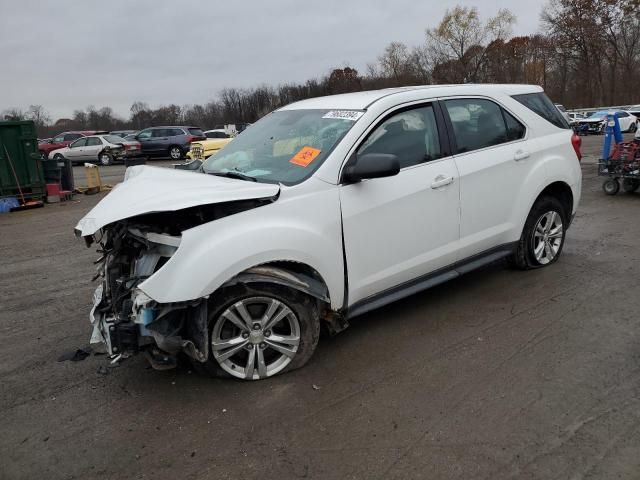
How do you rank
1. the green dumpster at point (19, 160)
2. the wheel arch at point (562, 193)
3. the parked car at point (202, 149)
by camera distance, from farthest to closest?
the parked car at point (202, 149), the green dumpster at point (19, 160), the wheel arch at point (562, 193)

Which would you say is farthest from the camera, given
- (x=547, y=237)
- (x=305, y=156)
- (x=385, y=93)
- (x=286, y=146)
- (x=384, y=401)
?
(x=547, y=237)

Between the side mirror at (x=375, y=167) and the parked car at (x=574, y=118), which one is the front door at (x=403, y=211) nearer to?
the side mirror at (x=375, y=167)

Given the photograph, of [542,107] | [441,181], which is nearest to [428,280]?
[441,181]

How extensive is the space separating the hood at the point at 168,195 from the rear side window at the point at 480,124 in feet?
5.91

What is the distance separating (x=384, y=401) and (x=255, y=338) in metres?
0.90

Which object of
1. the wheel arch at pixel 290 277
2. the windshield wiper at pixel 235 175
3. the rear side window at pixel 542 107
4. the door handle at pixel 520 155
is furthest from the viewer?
the rear side window at pixel 542 107

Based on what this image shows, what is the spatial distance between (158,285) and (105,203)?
39.8 inches

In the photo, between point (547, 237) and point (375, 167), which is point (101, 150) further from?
point (375, 167)

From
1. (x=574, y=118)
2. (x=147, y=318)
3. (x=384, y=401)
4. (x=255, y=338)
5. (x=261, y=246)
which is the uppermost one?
(x=261, y=246)

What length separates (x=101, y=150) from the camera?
2677cm

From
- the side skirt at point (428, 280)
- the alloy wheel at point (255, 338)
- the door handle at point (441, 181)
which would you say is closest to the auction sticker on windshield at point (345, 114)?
the door handle at point (441, 181)

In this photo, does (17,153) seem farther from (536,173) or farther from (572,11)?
(572,11)

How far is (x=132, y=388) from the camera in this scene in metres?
3.52

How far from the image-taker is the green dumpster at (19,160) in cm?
1192
